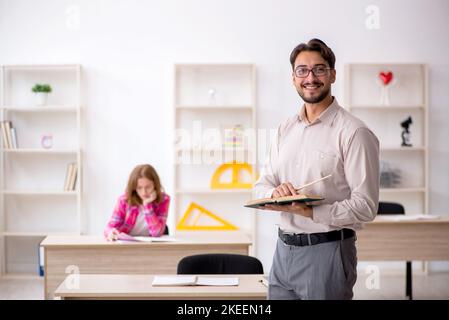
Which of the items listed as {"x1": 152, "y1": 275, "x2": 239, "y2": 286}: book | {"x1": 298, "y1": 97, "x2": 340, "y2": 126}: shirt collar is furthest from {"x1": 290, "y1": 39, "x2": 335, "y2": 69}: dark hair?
{"x1": 152, "y1": 275, "x2": 239, "y2": 286}: book

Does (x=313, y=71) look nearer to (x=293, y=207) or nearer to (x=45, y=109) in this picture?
(x=293, y=207)

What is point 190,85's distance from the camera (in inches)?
211

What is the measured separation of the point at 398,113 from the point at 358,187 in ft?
13.4

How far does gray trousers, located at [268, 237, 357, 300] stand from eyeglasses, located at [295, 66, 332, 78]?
1.42 ft

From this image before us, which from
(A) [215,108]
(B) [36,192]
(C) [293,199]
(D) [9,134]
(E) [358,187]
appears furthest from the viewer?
(A) [215,108]

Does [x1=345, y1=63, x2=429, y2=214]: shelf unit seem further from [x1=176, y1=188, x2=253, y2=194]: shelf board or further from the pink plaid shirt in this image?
the pink plaid shirt

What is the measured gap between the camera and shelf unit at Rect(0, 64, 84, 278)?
195 inches

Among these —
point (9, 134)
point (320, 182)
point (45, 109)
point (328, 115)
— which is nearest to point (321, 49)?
point (328, 115)

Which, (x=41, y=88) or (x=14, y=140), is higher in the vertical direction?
(x=41, y=88)

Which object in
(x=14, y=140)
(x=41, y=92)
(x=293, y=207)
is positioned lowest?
(x=293, y=207)

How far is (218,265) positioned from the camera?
270cm

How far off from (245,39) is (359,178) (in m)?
3.92
